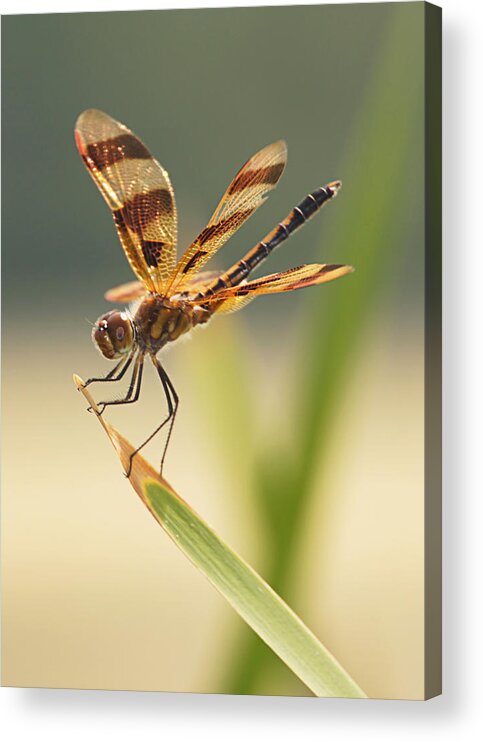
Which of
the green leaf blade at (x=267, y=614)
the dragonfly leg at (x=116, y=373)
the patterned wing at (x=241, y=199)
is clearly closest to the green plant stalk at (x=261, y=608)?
the green leaf blade at (x=267, y=614)

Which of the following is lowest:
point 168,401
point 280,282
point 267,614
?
point 267,614

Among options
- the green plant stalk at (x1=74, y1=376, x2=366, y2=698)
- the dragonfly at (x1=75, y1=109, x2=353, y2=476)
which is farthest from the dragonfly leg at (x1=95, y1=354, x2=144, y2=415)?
the green plant stalk at (x1=74, y1=376, x2=366, y2=698)

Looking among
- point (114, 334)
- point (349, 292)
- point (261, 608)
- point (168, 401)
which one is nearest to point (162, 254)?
point (114, 334)

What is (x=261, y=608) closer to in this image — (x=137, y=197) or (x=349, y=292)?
(x=349, y=292)

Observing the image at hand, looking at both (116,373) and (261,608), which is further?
(116,373)

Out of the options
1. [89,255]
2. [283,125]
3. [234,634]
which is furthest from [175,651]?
[283,125]

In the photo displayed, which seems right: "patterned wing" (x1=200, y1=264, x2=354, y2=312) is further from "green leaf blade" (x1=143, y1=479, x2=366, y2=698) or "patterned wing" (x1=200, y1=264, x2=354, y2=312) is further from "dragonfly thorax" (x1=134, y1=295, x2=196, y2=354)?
"green leaf blade" (x1=143, y1=479, x2=366, y2=698)
